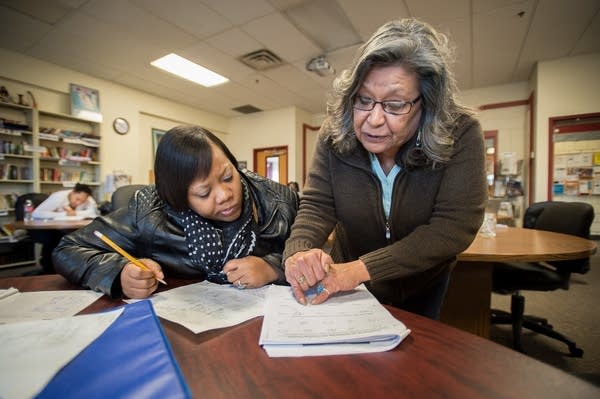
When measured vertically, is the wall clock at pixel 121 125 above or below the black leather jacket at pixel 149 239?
above

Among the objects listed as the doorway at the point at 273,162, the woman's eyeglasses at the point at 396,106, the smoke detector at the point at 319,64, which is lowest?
the woman's eyeglasses at the point at 396,106

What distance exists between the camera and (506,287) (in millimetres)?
1727

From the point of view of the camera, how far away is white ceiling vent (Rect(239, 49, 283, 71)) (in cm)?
388

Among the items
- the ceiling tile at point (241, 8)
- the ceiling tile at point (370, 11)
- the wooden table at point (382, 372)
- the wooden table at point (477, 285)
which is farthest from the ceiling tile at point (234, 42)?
the wooden table at point (382, 372)

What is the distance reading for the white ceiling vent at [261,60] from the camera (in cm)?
388

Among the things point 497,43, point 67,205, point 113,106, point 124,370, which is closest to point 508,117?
point 497,43

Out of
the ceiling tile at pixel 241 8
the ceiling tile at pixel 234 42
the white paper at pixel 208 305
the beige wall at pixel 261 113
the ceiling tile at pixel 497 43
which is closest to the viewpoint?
the white paper at pixel 208 305

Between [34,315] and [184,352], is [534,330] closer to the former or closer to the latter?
[184,352]

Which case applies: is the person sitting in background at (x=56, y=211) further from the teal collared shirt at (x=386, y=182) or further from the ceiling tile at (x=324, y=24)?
the teal collared shirt at (x=386, y=182)

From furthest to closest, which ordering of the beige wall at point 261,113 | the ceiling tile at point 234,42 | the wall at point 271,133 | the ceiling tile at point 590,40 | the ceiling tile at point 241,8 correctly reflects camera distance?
the wall at point 271,133, the beige wall at point 261,113, the ceiling tile at point 234,42, the ceiling tile at point 590,40, the ceiling tile at point 241,8

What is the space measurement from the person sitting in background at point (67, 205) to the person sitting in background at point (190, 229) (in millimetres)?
2508

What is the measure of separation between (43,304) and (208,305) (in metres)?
0.38

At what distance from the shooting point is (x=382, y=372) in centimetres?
40

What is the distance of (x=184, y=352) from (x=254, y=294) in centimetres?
28
